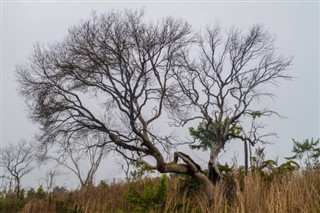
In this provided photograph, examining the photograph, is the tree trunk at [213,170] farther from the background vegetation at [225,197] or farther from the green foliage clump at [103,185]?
the green foliage clump at [103,185]

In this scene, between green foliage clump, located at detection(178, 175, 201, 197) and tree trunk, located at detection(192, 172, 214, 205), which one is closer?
tree trunk, located at detection(192, 172, 214, 205)

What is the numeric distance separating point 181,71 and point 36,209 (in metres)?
11.1

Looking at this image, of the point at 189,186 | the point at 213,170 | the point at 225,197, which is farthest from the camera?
the point at 213,170

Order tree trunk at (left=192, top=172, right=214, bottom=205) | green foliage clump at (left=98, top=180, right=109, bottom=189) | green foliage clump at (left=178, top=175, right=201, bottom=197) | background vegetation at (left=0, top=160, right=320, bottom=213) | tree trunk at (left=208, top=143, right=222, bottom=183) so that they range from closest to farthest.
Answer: background vegetation at (left=0, top=160, right=320, bottom=213), tree trunk at (left=192, top=172, right=214, bottom=205), green foliage clump at (left=178, top=175, right=201, bottom=197), tree trunk at (left=208, top=143, right=222, bottom=183), green foliage clump at (left=98, top=180, right=109, bottom=189)

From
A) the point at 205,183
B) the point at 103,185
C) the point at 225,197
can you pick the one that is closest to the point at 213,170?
the point at 205,183

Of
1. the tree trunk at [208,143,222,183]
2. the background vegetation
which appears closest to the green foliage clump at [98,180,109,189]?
the background vegetation

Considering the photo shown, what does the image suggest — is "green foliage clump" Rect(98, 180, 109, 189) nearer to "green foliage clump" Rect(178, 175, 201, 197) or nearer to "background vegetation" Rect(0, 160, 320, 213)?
"background vegetation" Rect(0, 160, 320, 213)

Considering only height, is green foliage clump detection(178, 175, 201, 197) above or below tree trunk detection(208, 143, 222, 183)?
below

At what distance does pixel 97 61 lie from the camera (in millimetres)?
10906

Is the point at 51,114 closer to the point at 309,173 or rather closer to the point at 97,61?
the point at 97,61

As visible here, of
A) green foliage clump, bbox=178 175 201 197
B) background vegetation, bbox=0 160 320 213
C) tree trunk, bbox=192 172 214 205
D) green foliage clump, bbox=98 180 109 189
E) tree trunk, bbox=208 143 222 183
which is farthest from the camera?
green foliage clump, bbox=98 180 109 189

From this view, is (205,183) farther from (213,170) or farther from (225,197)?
(225,197)

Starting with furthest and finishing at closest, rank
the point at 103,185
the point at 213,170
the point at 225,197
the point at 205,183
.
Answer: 1. the point at 103,185
2. the point at 213,170
3. the point at 205,183
4. the point at 225,197

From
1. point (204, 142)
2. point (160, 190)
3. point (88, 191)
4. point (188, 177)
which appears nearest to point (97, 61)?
point (88, 191)
